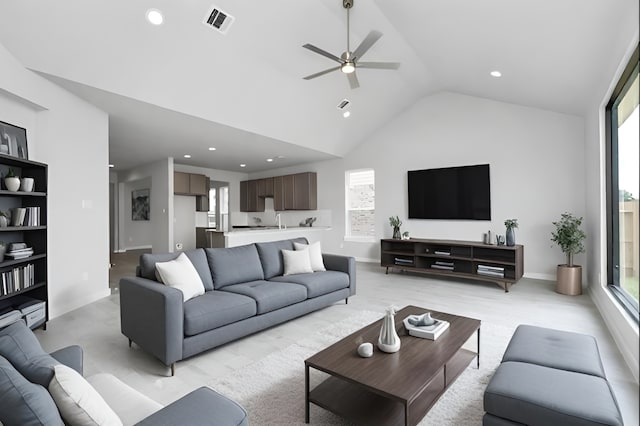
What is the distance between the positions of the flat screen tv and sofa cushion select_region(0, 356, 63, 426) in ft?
20.3

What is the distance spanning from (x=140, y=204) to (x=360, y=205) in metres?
6.23

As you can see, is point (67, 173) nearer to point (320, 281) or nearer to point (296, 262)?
point (296, 262)

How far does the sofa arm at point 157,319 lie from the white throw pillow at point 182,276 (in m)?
0.15

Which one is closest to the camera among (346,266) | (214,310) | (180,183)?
(214,310)

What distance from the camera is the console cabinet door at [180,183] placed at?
835 cm

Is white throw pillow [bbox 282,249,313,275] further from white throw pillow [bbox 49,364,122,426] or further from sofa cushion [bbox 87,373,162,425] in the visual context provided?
white throw pillow [bbox 49,364,122,426]

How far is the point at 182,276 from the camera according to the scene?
3102 millimetres

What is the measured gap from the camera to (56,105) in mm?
3922

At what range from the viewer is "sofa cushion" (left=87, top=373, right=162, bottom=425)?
1429 millimetres

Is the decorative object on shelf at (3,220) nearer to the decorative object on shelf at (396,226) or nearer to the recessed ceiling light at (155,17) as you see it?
the recessed ceiling light at (155,17)

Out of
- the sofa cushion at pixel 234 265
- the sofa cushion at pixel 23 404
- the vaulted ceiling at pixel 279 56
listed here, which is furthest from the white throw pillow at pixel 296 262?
the sofa cushion at pixel 23 404

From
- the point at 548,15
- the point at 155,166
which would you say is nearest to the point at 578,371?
the point at 548,15

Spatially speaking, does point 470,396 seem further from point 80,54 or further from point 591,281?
→ point 80,54

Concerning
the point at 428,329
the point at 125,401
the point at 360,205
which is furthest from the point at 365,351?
the point at 360,205
